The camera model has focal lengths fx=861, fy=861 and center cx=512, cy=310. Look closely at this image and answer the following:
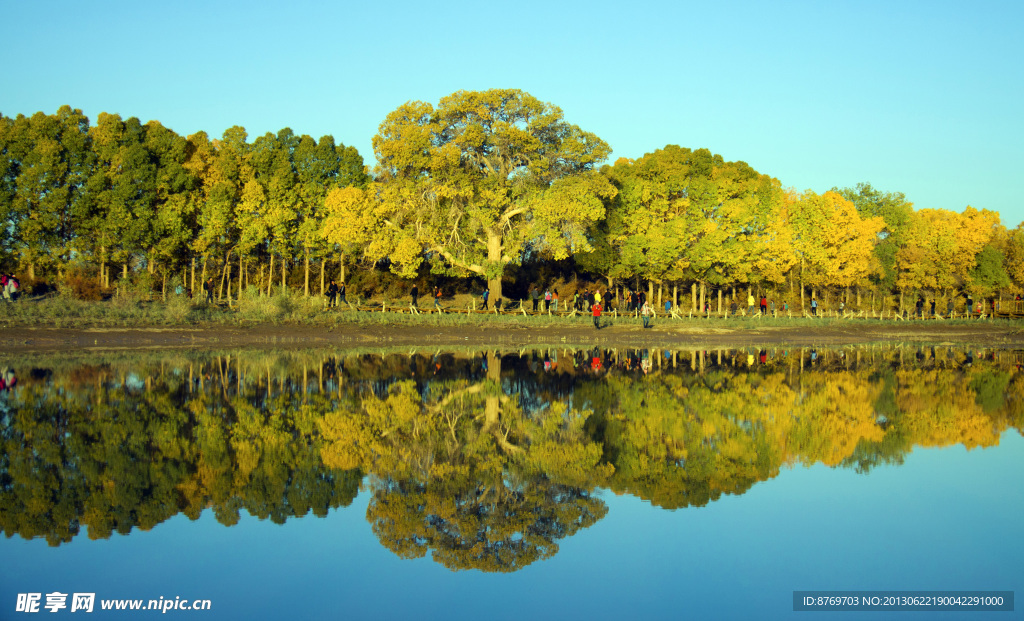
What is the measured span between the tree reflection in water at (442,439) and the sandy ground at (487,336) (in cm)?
786

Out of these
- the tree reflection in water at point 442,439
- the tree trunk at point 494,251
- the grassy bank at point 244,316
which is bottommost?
the tree reflection in water at point 442,439

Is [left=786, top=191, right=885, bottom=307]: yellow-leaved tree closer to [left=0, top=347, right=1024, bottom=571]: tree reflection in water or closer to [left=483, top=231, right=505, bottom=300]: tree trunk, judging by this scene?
[left=483, top=231, right=505, bottom=300]: tree trunk

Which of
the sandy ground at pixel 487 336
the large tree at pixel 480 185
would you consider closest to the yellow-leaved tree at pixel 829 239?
the sandy ground at pixel 487 336

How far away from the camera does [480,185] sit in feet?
150

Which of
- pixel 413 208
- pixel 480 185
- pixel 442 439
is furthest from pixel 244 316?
pixel 442 439

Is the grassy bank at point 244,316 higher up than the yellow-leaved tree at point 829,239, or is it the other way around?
the yellow-leaved tree at point 829,239

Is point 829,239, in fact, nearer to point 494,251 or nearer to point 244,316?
point 494,251

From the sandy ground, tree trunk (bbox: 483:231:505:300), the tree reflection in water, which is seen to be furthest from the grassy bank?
the tree reflection in water

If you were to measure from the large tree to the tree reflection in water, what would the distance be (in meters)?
22.2

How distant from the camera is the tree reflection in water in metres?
8.86

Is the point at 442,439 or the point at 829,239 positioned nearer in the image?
the point at 442,439

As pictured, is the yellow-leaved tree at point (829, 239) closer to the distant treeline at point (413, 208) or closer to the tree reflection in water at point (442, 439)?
the distant treeline at point (413, 208)

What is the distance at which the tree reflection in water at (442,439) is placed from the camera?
886 centimetres

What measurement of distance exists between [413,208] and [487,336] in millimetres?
11094
